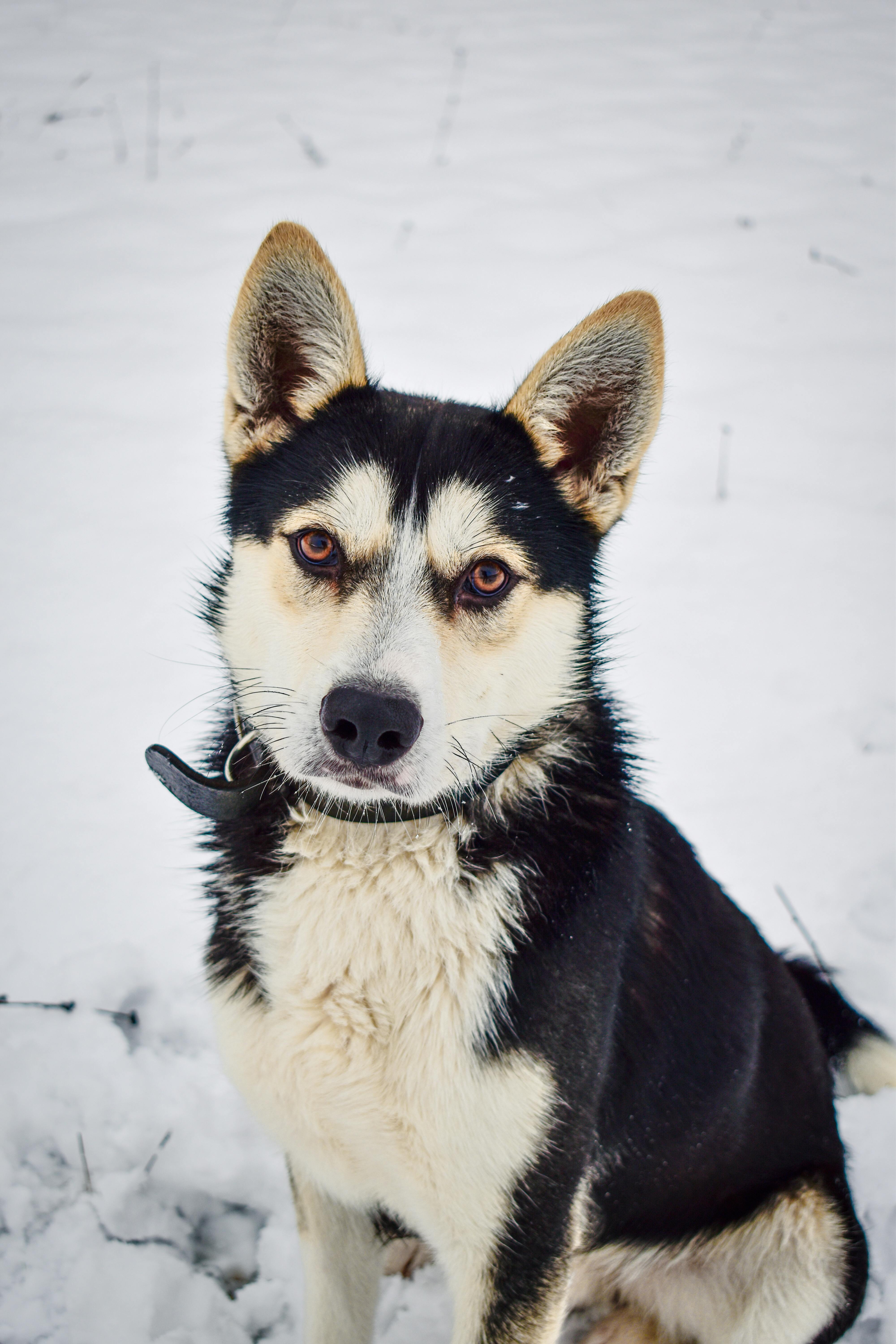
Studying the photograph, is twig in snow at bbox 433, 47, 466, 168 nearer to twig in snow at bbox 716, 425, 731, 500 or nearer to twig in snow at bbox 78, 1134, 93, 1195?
twig in snow at bbox 716, 425, 731, 500

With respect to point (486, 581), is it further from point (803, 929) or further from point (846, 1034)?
point (803, 929)

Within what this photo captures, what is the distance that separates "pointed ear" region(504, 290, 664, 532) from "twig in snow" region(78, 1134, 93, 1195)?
2275mm

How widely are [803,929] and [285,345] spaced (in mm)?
2558

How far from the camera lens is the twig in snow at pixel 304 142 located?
21.1ft

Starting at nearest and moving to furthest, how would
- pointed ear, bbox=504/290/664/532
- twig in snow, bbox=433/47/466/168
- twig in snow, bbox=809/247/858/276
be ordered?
pointed ear, bbox=504/290/664/532 → twig in snow, bbox=809/247/858/276 → twig in snow, bbox=433/47/466/168

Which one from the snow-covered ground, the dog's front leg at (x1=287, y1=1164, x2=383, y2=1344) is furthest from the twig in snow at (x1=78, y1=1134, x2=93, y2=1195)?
the dog's front leg at (x1=287, y1=1164, x2=383, y2=1344)

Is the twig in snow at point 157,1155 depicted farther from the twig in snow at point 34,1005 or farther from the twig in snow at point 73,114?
the twig in snow at point 73,114

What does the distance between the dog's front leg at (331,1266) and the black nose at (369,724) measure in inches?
44.6

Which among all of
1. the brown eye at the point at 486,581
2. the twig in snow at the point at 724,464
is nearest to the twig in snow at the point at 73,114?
the twig in snow at the point at 724,464

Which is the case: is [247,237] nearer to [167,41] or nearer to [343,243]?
[343,243]

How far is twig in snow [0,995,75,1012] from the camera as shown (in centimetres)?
263

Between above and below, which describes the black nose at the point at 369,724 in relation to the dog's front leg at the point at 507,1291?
above

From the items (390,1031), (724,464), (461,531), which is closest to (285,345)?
(461,531)

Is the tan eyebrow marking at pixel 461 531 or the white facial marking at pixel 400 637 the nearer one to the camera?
the white facial marking at pixel 400 637
